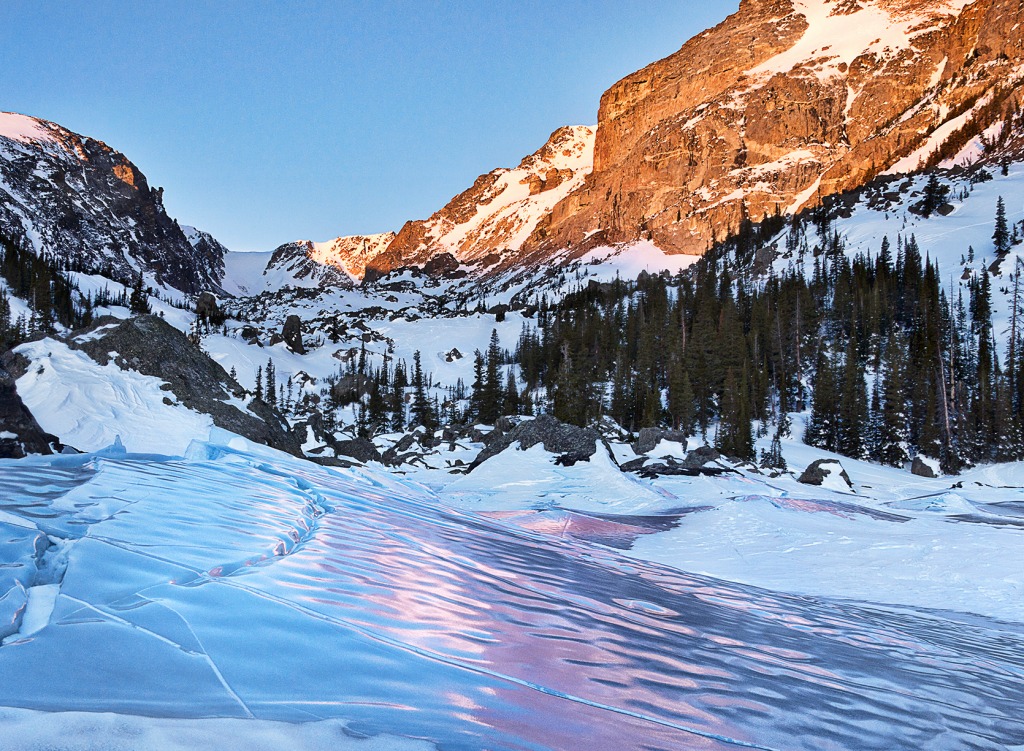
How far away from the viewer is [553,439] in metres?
18.1

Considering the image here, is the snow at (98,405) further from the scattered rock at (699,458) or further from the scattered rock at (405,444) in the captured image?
the scattered rock at (405,444)

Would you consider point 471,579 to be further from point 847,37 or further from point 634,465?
point 847,37

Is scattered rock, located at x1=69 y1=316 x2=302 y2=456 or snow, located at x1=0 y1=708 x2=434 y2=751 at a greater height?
scattered rock, located at x1=69 y1=316 x2=302 y2=456

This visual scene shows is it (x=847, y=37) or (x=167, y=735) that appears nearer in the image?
(x=167, y=735)

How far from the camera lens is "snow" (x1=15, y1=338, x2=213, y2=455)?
A: 9.99 meters

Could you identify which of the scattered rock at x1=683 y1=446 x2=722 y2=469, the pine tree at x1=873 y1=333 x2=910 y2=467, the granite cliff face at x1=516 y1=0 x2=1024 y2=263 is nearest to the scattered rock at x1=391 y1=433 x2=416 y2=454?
the scattered rock at x1=683 y1=446 x2=722 y2=469

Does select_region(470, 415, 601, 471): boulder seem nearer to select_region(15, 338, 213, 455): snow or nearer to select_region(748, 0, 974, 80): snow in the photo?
select_region(15, 338, 213, 455): snow

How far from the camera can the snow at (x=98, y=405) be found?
32.8 feet

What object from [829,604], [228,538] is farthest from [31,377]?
[829,604]

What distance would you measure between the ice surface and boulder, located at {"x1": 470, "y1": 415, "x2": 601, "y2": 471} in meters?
12.2

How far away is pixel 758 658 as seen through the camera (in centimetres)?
313

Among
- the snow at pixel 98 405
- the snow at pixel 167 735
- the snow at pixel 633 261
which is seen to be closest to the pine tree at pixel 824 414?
the snow at pixel 98 405

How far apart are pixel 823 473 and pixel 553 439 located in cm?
1229

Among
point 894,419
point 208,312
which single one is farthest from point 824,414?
point 208,312
